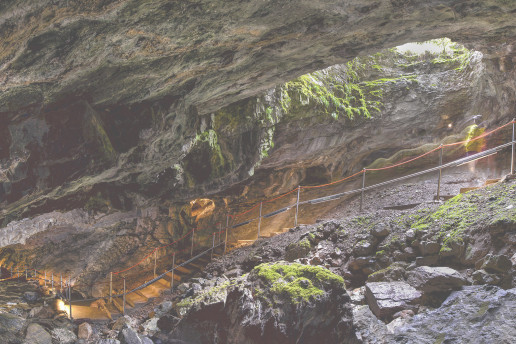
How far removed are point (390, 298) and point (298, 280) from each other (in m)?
1.19

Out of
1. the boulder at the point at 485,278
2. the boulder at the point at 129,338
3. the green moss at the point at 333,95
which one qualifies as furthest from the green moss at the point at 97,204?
the boulder at the point at 485,278

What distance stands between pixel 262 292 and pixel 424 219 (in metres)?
3.00

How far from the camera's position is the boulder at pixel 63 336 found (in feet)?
23.9

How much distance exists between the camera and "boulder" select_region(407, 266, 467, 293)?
12.8 feet

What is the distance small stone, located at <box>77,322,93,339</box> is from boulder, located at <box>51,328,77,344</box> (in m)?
0.14

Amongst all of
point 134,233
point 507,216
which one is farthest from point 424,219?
point 134,233

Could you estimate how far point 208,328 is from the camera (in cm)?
546

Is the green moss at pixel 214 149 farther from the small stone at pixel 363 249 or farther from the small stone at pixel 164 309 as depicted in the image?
the small stone at pixel 363 249

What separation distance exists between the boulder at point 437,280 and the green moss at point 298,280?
0.92m

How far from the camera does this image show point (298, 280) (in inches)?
185

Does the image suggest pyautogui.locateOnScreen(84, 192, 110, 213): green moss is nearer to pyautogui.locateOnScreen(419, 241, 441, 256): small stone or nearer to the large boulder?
the large boulder

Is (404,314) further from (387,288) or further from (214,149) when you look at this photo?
(214,149)

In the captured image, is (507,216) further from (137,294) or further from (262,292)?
(137,294)

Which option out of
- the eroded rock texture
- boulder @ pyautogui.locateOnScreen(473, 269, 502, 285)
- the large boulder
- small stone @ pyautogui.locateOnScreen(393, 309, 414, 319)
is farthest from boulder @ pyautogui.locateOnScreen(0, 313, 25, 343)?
boulder @ pyautogui.locateOnScreen(473, 269, 502, 285)
